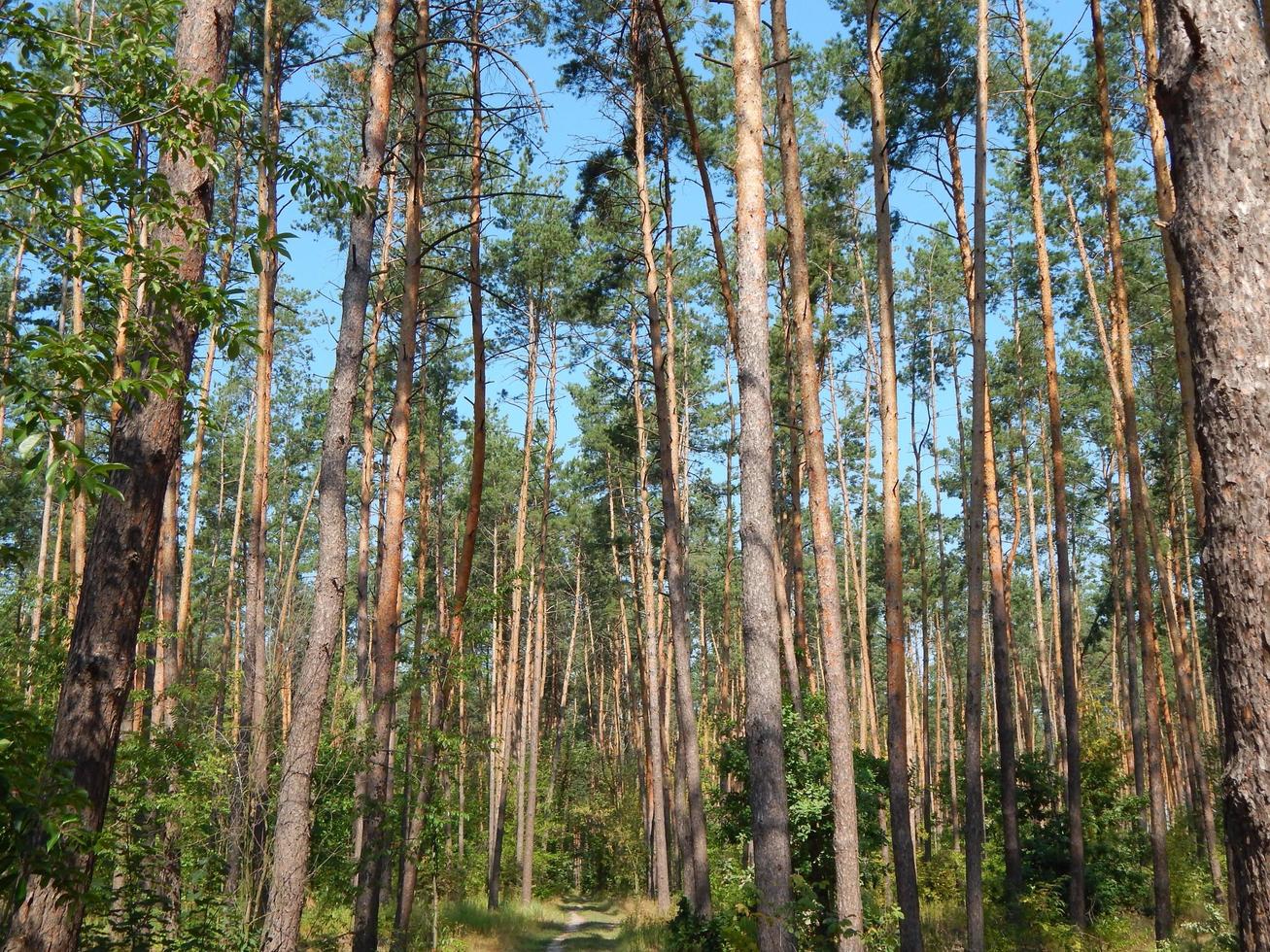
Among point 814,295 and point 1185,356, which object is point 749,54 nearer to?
point 1185,356

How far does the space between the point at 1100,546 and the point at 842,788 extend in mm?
31298

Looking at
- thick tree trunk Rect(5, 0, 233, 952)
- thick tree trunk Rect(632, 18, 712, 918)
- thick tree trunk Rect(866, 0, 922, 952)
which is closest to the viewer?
thick tree trunk Rect(5, 0, 233, 952)

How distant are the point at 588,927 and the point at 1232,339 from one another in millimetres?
22173

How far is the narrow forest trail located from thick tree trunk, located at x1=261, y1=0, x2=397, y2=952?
12.5 metres

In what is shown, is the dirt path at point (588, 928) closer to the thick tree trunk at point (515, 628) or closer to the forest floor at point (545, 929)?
the forest floor at point (545, 929)

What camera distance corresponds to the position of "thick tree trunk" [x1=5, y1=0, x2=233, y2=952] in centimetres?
432

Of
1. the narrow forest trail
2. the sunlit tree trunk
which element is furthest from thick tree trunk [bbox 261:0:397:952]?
the narrow forest trail

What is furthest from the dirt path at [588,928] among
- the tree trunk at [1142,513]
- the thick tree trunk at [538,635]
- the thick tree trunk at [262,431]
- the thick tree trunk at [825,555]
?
the thick tree trunk at [825,555]

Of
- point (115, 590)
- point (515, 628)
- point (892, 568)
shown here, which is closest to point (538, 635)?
point (515, 628)

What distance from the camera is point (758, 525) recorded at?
7.15 meters

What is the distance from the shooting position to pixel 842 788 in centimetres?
873

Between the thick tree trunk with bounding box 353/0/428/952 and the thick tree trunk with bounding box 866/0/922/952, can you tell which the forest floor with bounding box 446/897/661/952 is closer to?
the thick tree trunk with bounding box 353/0/428/952

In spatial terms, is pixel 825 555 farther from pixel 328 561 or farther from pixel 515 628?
pixel 515 628

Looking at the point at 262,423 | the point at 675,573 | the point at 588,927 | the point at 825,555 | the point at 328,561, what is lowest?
the point at 588,927
